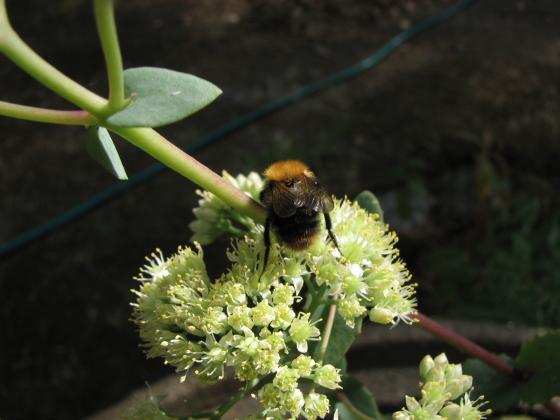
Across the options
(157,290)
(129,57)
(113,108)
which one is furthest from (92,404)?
(129,57)

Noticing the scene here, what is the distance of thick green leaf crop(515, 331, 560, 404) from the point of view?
1.07 m

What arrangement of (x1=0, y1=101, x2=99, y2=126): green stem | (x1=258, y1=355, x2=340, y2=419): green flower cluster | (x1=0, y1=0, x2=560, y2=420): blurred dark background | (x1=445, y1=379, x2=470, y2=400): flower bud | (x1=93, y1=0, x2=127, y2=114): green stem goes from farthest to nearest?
(x1=0, y1=0, x2=560, y2=420): blurred dark background, (x1=445, y1=379, x2=470, y2=400): flower bud, (x1=258, y1=355, x2=340, y2=419): green flower cluster, (x1=0, y1=101, x2=99, y2=126): green stem, (x1=93, y1=0, x2=127, y2=114): green stem

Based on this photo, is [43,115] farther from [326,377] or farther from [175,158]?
[326,377]

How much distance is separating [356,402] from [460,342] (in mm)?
205

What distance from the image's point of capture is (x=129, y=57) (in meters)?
3.72

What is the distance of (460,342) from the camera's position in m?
1.06

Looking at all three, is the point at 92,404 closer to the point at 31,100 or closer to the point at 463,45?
the point at 31,100

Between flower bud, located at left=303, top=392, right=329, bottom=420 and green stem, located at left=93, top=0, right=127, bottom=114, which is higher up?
green stem, located at left=93, top=0, right=127, bottom=114

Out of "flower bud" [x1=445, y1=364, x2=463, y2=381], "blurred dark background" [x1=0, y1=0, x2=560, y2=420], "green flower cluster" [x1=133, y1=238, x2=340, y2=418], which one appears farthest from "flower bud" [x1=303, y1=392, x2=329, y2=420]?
"blurred dark background" [x1=0, y1=0, x2=560, y2=420]

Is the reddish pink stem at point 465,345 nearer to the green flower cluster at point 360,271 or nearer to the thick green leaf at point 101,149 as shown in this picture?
the green flower cluster at point 360,271

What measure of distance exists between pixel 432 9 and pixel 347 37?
56 cm

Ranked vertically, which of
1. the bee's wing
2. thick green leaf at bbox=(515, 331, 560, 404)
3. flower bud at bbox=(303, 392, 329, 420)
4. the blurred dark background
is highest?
the bee's wing

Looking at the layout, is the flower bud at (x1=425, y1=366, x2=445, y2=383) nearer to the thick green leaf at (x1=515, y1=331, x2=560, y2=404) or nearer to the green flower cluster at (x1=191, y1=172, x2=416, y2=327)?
the green flower cluster at (x1=191, y1=172, x2=416, y2=327)

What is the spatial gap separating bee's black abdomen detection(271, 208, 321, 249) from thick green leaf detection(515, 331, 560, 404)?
1.54ft
